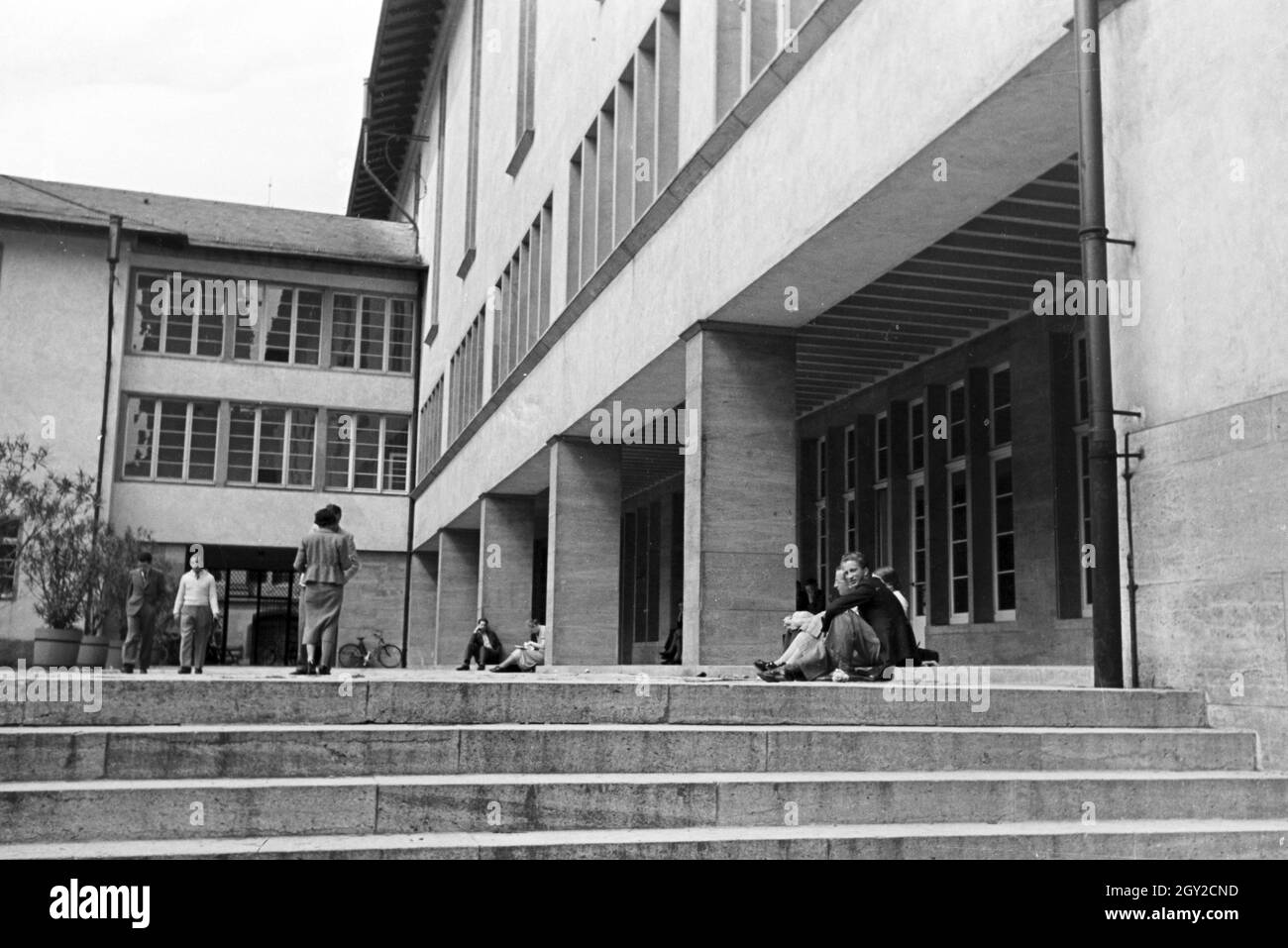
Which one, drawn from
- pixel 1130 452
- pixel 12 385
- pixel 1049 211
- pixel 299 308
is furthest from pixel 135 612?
pixel 299 308

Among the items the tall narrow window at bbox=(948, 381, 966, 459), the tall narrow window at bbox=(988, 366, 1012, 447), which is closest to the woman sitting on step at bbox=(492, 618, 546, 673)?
the tall narrow window at bbox=(948, 381, 966, 459)

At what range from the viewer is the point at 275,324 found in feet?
138

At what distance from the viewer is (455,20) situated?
132 ft

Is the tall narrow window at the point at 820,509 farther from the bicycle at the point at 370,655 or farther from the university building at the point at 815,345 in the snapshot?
the bicycle at the point at 370,655

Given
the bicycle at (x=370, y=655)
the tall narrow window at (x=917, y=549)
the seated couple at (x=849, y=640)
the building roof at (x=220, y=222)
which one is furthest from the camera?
the building roof at (x=220, y=222)

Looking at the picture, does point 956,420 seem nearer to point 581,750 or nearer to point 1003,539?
point 1003,539

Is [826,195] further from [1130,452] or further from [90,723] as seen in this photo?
[90,723]

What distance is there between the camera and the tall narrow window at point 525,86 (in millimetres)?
28000

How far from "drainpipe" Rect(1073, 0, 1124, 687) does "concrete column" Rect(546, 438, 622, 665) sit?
42.0 ft

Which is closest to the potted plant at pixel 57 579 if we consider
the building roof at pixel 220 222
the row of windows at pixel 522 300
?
the row of windows at pixel 522 300

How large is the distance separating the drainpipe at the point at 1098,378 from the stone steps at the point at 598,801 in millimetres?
1210

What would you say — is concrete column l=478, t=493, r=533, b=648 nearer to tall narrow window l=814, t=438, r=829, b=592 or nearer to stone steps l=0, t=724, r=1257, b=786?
tall narrow window l=814, t=438, r=829, b=592
